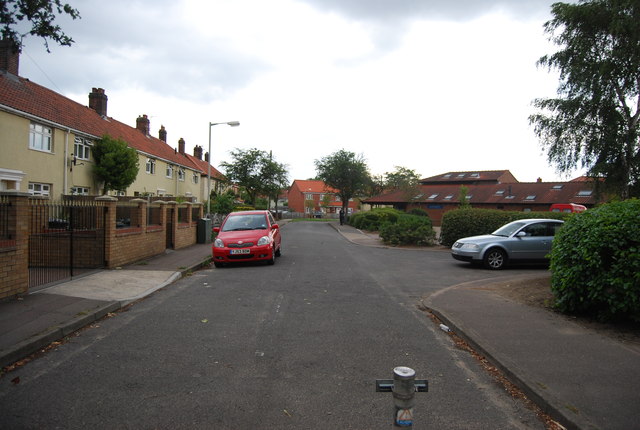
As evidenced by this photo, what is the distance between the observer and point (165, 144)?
40062 millimetres

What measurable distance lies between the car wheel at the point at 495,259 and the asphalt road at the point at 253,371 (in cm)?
560

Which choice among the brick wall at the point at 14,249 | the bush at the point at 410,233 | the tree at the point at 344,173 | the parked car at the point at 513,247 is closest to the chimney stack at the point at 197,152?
the tree at the point at 344,173

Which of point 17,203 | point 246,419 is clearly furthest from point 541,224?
point 17,203

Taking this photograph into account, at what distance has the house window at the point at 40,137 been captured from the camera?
19141 millimetres

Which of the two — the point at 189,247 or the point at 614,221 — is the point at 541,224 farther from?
the point at 189,247

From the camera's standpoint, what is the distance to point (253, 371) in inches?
165

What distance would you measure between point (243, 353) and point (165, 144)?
127 feet

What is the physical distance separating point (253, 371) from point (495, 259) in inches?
396

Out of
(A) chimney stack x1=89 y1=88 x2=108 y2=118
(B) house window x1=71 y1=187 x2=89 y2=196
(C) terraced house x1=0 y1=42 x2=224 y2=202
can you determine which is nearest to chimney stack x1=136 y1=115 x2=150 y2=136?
(C) terraced house x1=0 y1=42 x2=224 y2=202

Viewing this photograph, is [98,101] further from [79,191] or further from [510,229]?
[510,229]

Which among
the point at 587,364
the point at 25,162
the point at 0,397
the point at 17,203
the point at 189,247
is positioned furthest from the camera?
the point at 25,162

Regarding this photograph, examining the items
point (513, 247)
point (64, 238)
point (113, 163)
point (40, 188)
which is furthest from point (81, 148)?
point (513, 247)

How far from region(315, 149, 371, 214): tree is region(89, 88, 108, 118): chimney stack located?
31.1m

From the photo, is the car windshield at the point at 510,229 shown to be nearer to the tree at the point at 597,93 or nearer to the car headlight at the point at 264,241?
the car headlight at the point at 264,241
